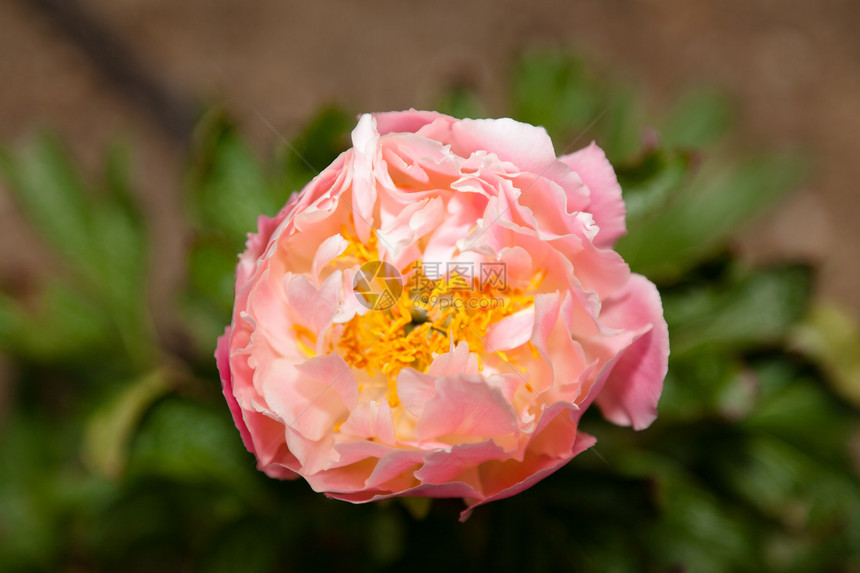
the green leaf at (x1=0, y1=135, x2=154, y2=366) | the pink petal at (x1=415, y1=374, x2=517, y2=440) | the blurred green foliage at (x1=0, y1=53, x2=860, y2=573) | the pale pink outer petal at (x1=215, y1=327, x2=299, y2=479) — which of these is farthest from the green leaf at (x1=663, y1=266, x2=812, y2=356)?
the green leaf at (x1=0, y1=135, x2=154, y2=366)

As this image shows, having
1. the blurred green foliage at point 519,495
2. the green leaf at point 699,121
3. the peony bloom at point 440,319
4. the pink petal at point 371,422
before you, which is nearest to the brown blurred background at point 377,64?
the green leaf at point 699,121

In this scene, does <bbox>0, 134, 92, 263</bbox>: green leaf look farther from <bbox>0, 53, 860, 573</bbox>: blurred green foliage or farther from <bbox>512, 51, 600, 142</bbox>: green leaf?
<bbox>512, 51, 600, 142</bbox>: green leaf

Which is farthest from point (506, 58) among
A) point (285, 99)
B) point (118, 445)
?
point (118, 445)

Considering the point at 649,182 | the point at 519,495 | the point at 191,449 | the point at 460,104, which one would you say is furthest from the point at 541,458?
the point at 460,104

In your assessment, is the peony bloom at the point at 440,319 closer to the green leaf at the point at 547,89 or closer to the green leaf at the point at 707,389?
the green leaf at the point at 707,389

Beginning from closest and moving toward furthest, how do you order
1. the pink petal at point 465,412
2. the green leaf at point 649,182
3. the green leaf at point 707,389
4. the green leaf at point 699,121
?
the pink petal at point 465,412
the green leaf at point 649,182
the green leaf at point 707,389
the green leaf at point 699,121

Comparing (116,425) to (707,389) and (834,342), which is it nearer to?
(707,389)

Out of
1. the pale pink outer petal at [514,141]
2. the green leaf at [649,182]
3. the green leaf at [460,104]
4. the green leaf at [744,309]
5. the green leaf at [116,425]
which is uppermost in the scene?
the pale pink outer petal at [514,141]
